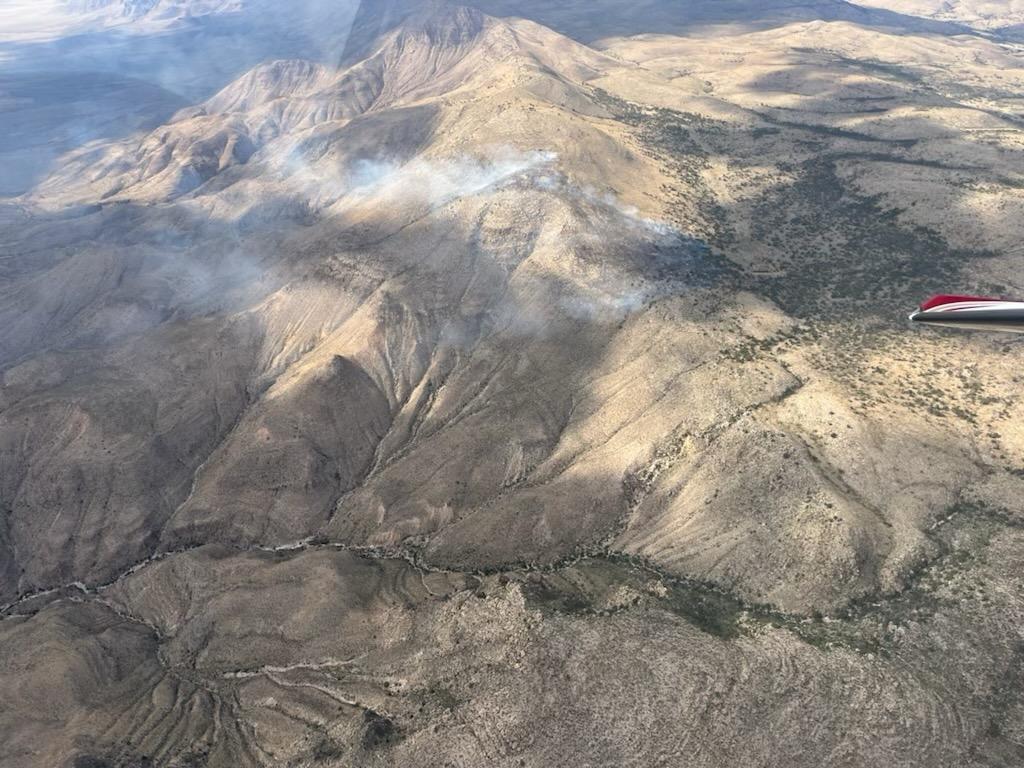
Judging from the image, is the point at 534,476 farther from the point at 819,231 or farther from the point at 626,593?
the point at 819,231

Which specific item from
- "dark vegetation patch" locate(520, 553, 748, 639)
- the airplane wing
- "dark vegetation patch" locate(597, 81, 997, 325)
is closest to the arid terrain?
"dark vegetation patch" locate(520, 553, 748, 639)

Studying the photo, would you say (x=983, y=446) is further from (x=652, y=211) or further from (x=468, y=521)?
(x=652, y=211)

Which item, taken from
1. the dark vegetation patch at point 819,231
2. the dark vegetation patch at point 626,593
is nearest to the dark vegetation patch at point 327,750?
the dark vegetation patch at point 626,593

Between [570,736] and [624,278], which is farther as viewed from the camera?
[624,278]


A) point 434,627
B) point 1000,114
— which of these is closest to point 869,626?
point 434,627

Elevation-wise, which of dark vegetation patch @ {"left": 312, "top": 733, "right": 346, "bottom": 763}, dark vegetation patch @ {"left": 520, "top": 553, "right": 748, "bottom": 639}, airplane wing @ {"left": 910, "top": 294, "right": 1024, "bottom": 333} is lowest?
dark vegetation patch @ {"left": 312, "top": 733, "right": 346, "bottom": 763}

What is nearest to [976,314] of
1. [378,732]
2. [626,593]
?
[626,593]

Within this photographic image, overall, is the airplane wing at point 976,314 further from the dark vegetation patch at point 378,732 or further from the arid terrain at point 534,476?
the dark vegetation patch at point 378,732

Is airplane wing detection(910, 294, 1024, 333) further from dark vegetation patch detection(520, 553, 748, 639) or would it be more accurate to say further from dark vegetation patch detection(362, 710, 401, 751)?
dark vegetation patch detection(362, 710, 401, 751)
